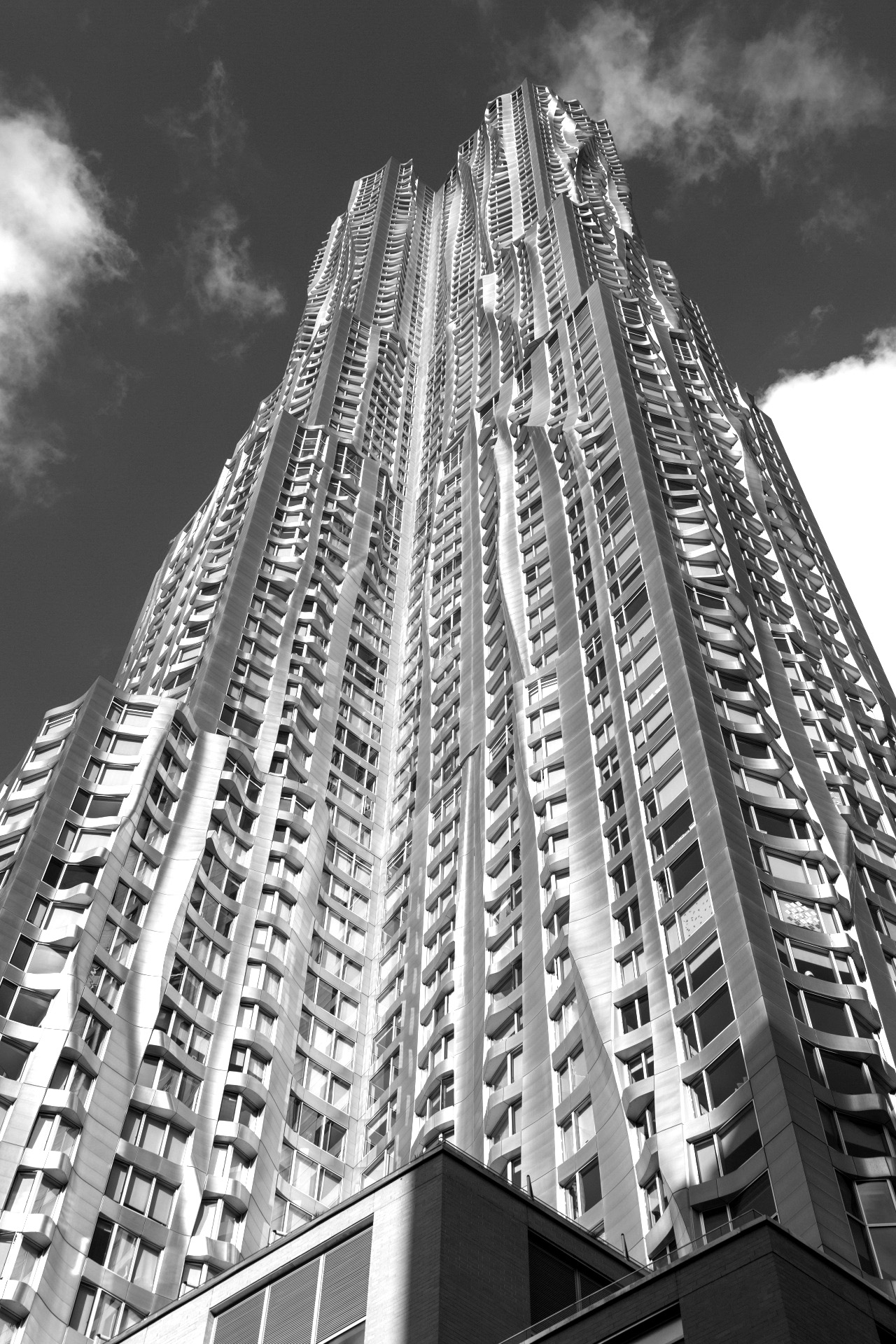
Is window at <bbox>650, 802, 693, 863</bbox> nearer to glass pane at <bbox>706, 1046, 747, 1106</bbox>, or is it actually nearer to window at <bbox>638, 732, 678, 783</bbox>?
window at <bbox>638, 732, 678, 783</bbox>

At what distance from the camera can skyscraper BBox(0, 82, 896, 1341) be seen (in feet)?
165

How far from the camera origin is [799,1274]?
26.2m

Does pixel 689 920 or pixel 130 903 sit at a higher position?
pixel 130 903

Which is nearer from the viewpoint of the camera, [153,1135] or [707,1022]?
[707,1022]

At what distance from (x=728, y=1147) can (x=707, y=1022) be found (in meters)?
5.61

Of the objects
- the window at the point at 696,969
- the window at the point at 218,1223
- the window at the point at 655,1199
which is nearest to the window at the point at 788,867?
the window at the point at 696,969

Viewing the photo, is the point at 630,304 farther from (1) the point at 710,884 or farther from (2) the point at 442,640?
(1) the point at 710,884

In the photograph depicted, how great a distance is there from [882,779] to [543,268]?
76.1 meters

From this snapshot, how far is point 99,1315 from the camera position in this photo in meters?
53.3

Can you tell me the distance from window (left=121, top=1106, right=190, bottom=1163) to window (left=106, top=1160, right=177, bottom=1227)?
1.24 m

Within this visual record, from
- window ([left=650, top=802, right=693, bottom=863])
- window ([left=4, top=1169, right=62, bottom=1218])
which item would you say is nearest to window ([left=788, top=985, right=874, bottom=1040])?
window ([left=650, top=802, right=693, bottom=863])

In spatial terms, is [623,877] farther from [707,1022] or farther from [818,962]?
[707,1022]

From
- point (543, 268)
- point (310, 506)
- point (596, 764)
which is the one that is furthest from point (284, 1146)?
point (543, 268)

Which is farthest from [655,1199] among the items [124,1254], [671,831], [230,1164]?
[230,1164]
